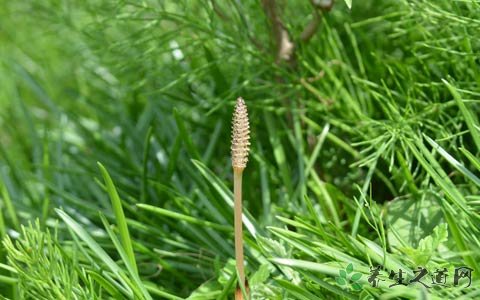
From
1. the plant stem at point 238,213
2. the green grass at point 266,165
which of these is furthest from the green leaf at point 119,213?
the plant stem at point 238,213

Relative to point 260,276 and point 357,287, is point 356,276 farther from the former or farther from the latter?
point 260,276

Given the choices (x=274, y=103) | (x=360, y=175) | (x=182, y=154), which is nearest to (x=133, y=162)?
(x=182, y=154)

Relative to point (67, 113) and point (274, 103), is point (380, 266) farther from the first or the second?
point (67, 113)

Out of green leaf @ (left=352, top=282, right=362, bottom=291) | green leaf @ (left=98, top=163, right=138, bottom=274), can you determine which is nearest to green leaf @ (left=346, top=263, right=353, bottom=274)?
green leaf @ (left=352, top=282, right=362, bottom=291)

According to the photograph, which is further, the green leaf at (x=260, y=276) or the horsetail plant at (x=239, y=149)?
the green leaf at (x=260, y=276)

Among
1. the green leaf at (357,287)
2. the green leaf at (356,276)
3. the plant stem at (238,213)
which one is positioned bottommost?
the green leaf at (357,287)

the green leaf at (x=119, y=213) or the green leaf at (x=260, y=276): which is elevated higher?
the green leaf at (x=119, y=213)

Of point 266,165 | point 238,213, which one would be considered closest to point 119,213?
point 238,213

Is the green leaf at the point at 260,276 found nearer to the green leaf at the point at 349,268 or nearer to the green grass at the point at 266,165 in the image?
the green grass at the point at 266,165
